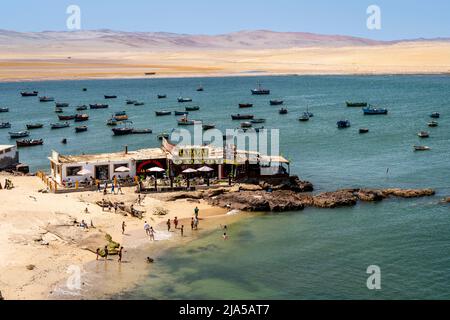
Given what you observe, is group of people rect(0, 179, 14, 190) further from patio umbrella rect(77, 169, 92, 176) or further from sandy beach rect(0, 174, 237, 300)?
patio umbrella rect(77, 169, 92, 176)

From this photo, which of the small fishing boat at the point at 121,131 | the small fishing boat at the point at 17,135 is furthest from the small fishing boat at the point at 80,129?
the small fishing boat at the point at 17,135

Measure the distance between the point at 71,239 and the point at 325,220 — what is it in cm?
1750

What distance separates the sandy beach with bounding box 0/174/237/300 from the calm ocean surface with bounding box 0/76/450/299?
5.67 ft

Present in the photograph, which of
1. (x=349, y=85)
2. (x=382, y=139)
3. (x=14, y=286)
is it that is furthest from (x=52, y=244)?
(x=349, y=85)

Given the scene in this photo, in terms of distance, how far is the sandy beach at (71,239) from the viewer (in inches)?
1288

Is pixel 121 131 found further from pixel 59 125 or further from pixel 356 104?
pixel 356 104

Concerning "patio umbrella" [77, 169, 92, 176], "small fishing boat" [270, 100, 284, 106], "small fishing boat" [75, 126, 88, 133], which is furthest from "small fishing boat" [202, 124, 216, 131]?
"patio umbrella" [77, 169, 92, 176]

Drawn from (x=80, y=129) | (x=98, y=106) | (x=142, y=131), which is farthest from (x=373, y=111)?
(x=98, y=106)

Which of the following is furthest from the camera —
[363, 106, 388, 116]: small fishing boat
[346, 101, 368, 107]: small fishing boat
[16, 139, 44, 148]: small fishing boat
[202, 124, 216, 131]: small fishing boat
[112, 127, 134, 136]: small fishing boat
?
[346, 101, 368, 107]: small fishing boat

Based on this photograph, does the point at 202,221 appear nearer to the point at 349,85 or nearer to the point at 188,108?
the point at 188,108

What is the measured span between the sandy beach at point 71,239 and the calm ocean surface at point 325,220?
5.67 ft

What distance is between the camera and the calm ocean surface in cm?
3344
